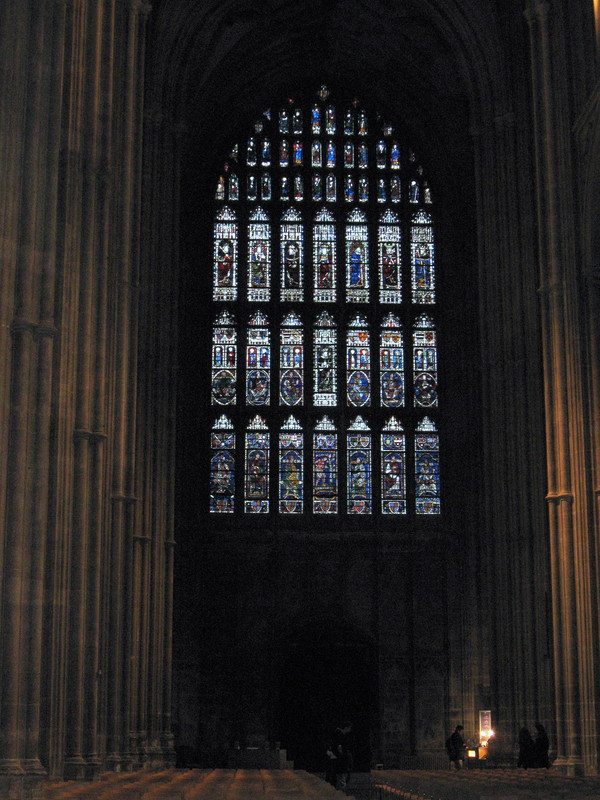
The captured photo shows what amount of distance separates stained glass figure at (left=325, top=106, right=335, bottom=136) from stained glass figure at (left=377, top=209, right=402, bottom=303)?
265 cm

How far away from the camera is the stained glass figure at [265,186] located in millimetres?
35125

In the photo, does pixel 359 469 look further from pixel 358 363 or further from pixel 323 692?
pixel 323 692

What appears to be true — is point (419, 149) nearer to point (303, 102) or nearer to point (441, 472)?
point (303, 102)

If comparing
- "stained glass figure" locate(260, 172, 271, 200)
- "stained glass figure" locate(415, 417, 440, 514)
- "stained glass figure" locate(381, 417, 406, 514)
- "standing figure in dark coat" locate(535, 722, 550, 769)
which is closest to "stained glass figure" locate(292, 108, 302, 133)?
"stained glass figure" locate(260, 172, 271, 200)

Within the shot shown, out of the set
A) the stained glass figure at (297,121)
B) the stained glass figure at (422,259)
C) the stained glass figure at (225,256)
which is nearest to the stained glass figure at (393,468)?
the stained glass figure at (422,259)

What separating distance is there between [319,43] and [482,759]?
18213 mm

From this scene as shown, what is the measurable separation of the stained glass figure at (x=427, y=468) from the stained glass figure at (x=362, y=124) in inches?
312

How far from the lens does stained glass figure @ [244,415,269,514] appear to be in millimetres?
32750

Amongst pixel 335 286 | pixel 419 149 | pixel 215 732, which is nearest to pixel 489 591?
pixel 215 732

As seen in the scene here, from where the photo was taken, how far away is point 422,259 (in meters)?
34.9

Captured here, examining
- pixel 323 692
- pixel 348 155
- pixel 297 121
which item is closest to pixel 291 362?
pixel 348 155

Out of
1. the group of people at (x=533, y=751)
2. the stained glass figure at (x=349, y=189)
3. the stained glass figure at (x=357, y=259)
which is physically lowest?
the group of people at (x=533, y=751)

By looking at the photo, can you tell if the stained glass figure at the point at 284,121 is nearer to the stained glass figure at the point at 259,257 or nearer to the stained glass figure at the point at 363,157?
the stained glass figure at the point at 363,157

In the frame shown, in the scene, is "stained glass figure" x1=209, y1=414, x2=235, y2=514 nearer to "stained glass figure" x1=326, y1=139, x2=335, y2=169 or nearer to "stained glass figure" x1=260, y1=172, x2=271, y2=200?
"stained glass figure" x1=260, y1=172, x2=271, y2=200
